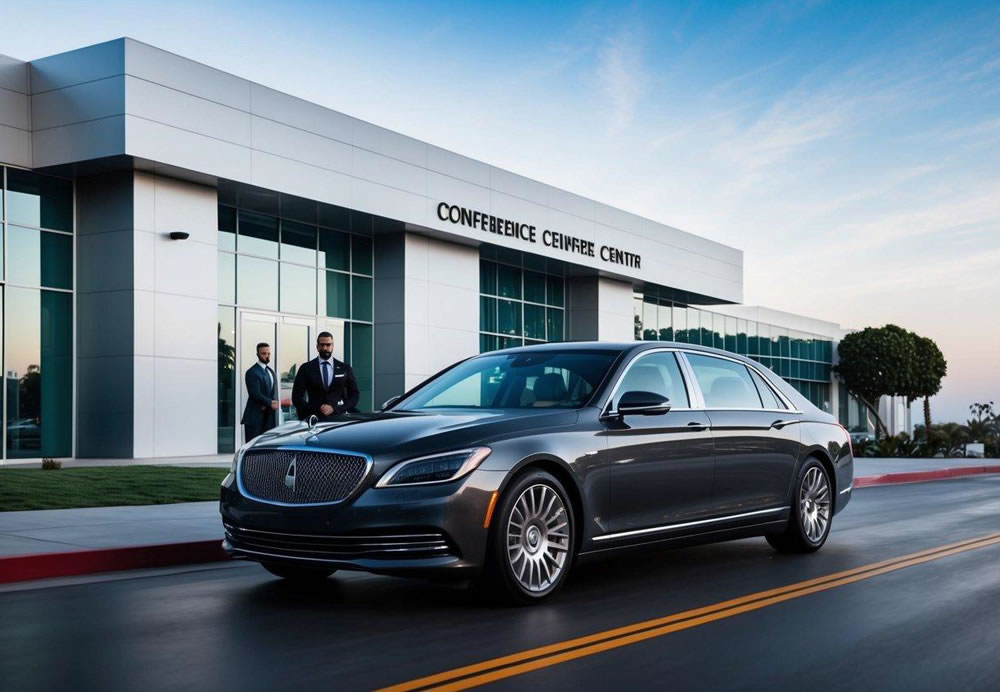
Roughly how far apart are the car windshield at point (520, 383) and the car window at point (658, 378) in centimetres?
20

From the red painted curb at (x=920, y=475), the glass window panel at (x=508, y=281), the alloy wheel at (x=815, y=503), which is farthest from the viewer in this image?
the glass window panel at (x=508, y=281)

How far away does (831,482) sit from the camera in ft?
31.4

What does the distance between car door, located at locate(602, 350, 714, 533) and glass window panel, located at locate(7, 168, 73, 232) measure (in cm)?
1658

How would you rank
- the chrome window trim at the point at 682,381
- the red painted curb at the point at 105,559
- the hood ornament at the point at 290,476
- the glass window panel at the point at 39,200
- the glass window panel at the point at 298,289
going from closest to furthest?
the hood ornament at the point at 290,476 → the chrome window trim at the point at 682,381 → the red painted curb at the point at 105,559 → the glass window panel at the point at 39,200 → the glass window panel at the point at 298,289

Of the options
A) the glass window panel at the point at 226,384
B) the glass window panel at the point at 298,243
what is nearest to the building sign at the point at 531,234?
the glass window panel at the point at 298,243

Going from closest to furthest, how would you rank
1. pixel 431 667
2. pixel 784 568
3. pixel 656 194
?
pixel 431 667 → pixel 784 568 → pixel 656 194

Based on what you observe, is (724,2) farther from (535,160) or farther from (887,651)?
(887,651)

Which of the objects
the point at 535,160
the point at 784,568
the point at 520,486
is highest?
the point at 535,160

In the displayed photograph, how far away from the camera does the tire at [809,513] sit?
9.02 meters

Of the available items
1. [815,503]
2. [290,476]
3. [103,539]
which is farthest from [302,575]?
[815,503]

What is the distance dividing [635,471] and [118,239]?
16741mm

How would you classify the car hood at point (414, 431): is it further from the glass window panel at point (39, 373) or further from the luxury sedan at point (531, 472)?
the glass window panel at point (39, 373)

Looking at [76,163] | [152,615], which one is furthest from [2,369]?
[152,615]

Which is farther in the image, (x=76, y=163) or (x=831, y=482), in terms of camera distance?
(x=76, y=163)
